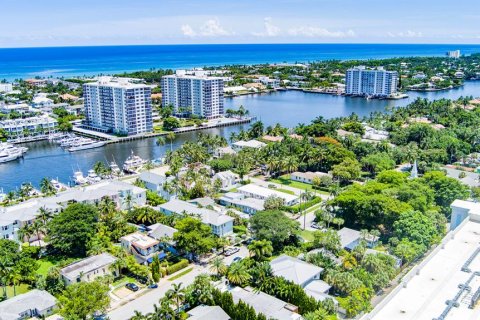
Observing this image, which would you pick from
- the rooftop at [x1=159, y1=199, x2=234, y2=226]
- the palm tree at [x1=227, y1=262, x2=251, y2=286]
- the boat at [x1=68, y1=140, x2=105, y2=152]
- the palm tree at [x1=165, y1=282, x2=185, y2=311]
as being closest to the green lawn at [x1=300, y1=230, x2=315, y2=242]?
the rooftop at [x1=159, y1=199, x2=234, y2=226]

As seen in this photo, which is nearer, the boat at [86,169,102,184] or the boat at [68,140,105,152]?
the boat at [86,169,102,184]

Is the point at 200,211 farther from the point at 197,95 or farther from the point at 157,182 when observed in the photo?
the point at 197,95

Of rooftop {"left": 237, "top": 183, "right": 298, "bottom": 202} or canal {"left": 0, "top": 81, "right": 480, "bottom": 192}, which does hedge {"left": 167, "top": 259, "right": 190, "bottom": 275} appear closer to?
rooftop {"left": 237, "top": 183, "right": 298, "bottom": 202}

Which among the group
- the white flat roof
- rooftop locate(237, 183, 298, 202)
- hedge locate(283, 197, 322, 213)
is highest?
the white flat roof

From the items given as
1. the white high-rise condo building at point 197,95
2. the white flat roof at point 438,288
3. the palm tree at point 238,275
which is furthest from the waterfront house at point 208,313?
the white high-rise condo building at point 197,95

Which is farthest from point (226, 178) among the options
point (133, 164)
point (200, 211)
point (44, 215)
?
point (44, 215)
